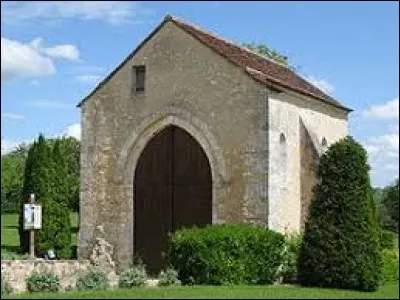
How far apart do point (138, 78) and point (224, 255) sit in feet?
28.9

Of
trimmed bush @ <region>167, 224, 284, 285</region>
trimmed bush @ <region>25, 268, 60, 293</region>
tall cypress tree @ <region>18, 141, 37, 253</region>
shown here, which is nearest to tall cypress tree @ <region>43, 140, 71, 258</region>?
tall cypress tree @ <region>18, 141, 37, 253</region>

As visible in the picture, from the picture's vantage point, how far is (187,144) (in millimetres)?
26703

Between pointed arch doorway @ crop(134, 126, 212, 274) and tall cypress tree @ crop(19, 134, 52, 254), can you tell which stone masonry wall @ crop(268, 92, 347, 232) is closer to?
pointed arch doorway @ crop(134, 126, 212, 274)

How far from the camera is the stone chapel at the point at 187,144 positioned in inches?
981

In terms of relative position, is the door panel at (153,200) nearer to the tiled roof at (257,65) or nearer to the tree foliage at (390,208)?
the tiled roof at (257,65)

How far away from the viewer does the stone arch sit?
25.4 m

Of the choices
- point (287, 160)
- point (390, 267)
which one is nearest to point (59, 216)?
point (287, 160)

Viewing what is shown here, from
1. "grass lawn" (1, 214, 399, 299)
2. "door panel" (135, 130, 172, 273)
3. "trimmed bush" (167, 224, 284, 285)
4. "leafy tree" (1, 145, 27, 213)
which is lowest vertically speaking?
"grass lawn" (1, 214, 399, 299)

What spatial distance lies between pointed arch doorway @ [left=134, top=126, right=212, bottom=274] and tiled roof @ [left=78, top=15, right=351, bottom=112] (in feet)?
10.2

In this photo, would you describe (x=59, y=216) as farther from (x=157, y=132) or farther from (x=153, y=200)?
(x=157, y=132)


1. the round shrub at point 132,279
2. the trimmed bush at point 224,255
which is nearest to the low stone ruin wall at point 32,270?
the round shrub at point 132,279

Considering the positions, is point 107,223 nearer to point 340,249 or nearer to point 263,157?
point 263,157

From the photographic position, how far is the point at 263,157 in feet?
80.3

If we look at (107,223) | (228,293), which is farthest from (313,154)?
(228,293)
